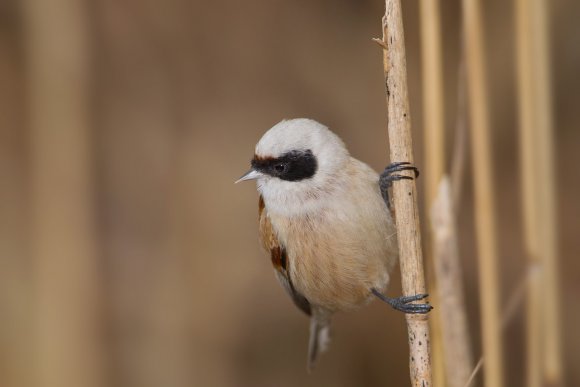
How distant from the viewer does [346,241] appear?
2170mm

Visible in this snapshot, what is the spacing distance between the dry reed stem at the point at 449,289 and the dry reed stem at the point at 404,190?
0.69ft

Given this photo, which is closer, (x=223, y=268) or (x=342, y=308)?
(x=342, y=308)

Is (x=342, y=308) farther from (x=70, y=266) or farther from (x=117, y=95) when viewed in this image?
(x=117, y=95)

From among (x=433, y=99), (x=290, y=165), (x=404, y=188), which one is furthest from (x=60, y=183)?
(x=433, y=99)

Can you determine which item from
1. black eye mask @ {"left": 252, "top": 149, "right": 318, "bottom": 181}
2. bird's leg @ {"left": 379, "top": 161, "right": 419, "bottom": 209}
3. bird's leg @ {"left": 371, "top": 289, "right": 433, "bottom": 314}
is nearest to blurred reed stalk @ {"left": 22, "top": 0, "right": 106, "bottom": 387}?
black eye mask @ {"left": 252, "top": 149, "right": 318, "bottom": 181}

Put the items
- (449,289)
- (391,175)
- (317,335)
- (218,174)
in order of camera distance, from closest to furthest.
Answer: (449,289) → (391,175) → (317,335) → (218,174)

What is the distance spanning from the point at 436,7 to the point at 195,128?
7.04 feet

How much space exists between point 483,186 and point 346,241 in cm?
52

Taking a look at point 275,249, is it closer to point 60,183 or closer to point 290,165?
point 290,165

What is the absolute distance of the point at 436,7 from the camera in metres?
1.74

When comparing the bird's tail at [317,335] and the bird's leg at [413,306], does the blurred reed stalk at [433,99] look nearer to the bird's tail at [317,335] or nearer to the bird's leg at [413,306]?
the bird's leg at [413,306]

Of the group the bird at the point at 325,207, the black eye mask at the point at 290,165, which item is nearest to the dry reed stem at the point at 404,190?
the bird at the point at 325,207

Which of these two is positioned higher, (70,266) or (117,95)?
(117,95)

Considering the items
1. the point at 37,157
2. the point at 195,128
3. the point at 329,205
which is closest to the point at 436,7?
the point at 329,205
